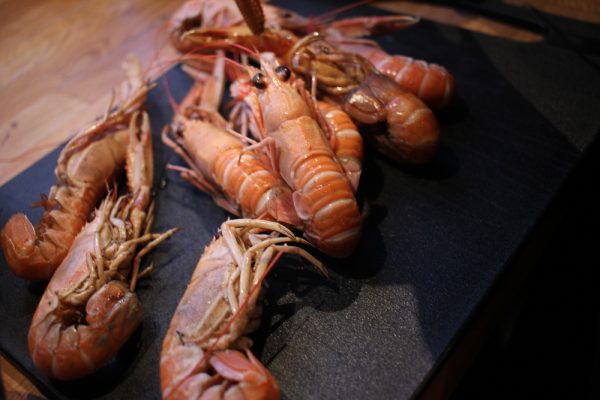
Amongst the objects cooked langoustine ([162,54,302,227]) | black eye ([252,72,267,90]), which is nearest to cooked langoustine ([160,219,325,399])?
cooked langoustine ([162,54,302,227])

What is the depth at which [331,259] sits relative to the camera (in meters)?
1.73

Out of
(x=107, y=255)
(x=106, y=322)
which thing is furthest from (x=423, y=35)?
(x=106, y=322)

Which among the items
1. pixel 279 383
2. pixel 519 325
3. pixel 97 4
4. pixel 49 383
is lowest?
pixel 519 325

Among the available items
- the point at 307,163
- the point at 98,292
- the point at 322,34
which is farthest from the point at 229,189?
the point at 322,34

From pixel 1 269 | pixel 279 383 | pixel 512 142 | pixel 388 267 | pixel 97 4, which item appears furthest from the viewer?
pixel 97 4

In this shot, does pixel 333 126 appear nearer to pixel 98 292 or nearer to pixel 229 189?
pixel 229 189

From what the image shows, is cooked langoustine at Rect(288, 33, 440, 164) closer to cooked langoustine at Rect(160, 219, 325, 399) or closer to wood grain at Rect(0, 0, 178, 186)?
cooked langoustine at Rect(160, 219, 325, 399)

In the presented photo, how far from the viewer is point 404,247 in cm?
174

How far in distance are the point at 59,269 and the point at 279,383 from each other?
89 centimetres

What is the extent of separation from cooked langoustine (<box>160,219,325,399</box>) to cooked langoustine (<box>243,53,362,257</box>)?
4.1 inches

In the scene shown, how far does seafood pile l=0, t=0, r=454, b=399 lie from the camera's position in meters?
1.45

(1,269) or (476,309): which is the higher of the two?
(1,269)

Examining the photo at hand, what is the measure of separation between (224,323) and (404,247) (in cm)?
71

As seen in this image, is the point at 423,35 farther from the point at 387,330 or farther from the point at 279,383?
the point at 279,383
